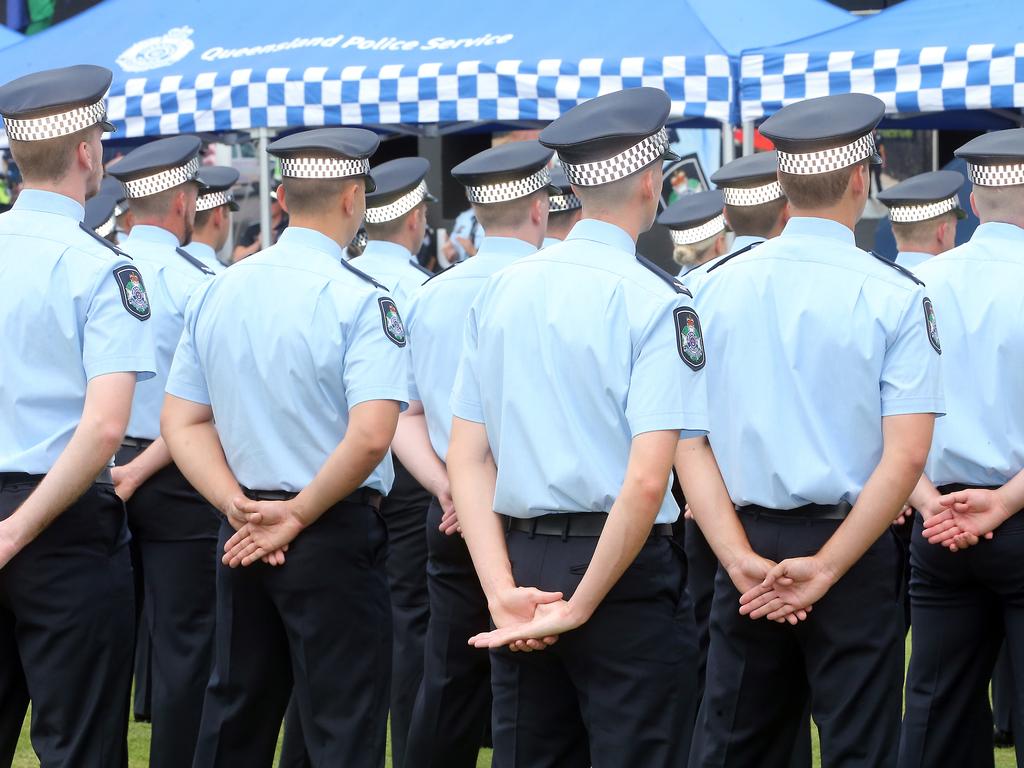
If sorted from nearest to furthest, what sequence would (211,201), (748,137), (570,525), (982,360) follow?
1. (570,525)
2. (982,360)
3. (211,201)
4. (748,137)

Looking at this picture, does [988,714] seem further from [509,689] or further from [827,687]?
[509,689]

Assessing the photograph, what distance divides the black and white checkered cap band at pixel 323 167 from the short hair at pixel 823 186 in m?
1.12

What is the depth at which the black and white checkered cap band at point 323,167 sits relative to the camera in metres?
3.82

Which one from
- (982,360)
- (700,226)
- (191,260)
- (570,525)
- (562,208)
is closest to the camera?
(570,525)

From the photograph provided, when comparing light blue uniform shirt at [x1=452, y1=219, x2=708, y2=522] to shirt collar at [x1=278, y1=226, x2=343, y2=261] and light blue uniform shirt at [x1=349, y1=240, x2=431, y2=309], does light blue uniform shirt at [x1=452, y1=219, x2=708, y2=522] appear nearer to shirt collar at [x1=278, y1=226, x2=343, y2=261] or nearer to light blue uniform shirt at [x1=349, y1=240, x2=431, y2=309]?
shirt collar at [x1=278, y1=226, x2=343, y2=261]

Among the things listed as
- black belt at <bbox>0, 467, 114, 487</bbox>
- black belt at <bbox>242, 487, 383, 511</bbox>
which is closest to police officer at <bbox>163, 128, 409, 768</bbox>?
black belt at <bbox>242, 487, 383, 511</bbox>

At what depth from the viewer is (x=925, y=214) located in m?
5.38

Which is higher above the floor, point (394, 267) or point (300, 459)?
point (300, 459)

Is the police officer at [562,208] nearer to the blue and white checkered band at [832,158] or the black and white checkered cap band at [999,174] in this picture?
the black and white checkered cap band at [999,174]

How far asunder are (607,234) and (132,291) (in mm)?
1242

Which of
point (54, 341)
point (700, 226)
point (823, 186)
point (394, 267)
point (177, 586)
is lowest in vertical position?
point (177, 586)

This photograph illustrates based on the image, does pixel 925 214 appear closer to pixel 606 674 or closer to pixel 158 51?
pixel 606 674

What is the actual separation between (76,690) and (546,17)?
4.96 metres

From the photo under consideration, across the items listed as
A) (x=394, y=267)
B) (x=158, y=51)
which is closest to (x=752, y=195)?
(x=394, y=267)
